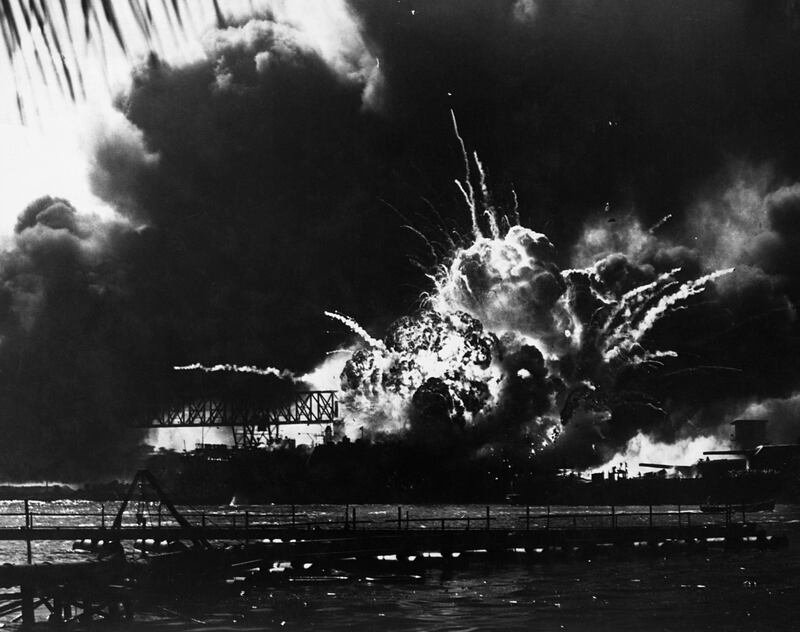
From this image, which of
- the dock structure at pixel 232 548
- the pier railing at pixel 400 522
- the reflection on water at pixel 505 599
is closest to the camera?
the dock structure at pixel 232 548

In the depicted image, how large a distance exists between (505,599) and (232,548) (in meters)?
17.7

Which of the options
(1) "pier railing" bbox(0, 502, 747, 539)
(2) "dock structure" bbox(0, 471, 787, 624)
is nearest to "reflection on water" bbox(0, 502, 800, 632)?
(2) "dock structure" bbox(0, 471, 787, 624)

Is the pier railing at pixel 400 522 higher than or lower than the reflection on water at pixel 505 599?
higher

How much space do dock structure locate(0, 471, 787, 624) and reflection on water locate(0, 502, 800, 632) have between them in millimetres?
1160

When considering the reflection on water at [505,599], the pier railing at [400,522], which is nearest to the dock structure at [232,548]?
the pier railing at [400,522]

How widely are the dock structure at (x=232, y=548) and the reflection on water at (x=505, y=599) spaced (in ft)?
3.81

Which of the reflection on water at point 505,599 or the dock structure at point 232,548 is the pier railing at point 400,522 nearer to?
the dock structure at point 232,548

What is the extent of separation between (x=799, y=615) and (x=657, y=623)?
9367 mm

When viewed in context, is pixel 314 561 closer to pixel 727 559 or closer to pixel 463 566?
pixel 463 566

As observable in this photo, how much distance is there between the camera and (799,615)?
5900 centimetres

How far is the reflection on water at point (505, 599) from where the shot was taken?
5534 cm

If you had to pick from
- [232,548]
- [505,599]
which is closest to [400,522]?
[232,548]

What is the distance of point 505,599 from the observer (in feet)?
211

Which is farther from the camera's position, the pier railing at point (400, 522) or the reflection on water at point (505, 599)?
the pier railing at point (400, 522)
